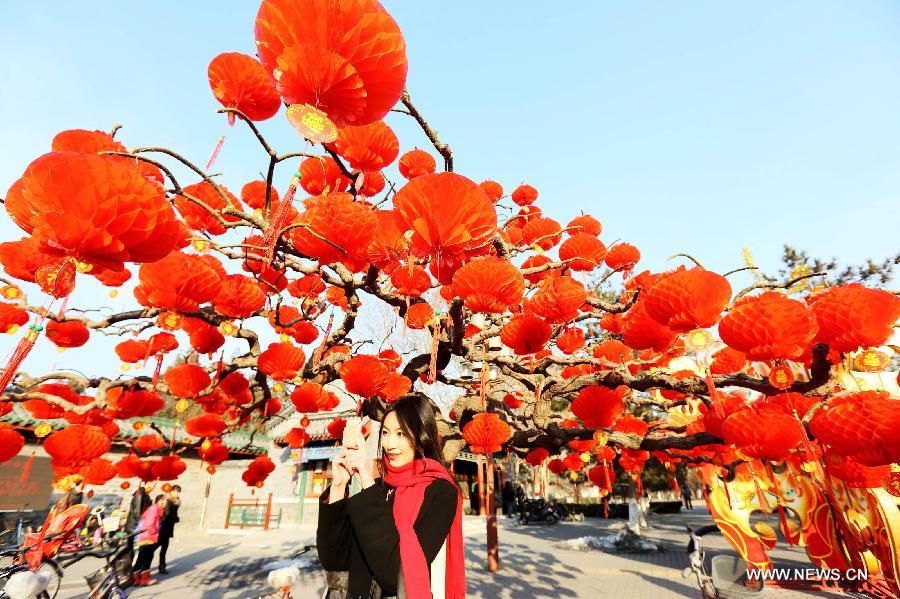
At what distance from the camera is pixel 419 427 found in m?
1.77

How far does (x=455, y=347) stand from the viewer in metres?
4.78

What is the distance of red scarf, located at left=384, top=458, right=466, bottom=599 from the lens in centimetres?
138

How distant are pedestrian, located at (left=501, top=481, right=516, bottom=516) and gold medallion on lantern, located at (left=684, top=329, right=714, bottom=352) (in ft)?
74.1

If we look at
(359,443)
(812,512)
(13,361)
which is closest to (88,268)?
(13,361)

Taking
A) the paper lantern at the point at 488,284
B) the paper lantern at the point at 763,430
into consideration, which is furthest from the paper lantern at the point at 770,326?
the paper lantern at the point at 488,284

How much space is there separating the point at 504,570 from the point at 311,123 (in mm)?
11223

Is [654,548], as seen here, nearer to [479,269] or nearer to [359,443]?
[479,269]

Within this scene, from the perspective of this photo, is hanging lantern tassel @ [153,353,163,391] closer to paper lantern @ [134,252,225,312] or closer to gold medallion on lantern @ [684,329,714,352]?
paper lantern @ [134,252,225,312]

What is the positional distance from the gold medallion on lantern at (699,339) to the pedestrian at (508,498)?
74.1 feet

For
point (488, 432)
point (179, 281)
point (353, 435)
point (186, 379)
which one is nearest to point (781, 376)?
point (488, 432)

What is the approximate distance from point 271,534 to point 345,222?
54.4ft

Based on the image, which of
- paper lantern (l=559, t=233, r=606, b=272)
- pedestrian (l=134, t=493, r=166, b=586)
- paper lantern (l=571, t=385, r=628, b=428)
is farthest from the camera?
pedestrian (l=134, t=493, r=166, b=586)

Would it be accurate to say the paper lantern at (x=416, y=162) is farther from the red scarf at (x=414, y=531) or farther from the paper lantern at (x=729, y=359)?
the paper lantern at (x=729, y=359)

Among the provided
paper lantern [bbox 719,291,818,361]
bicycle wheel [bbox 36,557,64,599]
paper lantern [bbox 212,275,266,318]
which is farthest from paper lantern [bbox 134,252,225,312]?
paper lantern [bbox 719,291,818,361]
